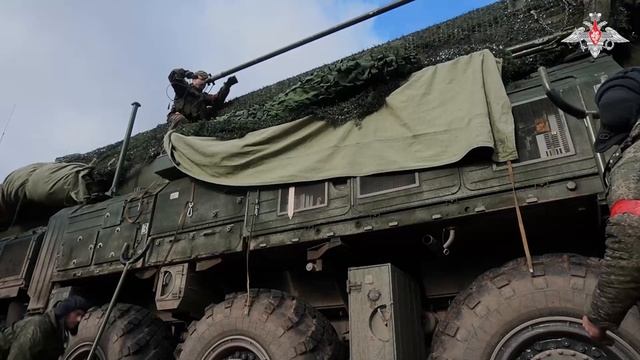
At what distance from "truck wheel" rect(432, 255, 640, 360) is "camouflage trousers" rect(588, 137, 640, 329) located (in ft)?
3.56

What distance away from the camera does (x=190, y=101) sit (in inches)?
305

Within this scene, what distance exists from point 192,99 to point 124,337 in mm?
3768

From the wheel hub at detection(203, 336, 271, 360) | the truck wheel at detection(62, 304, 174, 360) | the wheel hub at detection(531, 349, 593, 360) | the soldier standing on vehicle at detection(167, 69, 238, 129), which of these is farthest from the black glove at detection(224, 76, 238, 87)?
the wheel hub at detection(531, 349, 593, 360)

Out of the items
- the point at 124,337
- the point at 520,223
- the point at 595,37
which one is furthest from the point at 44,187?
the point at 595,37

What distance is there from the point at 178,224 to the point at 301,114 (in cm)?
183

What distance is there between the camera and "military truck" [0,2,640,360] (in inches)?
134

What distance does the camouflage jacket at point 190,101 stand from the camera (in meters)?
7.62

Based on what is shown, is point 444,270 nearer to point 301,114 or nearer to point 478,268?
point 478,268

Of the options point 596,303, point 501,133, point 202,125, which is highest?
point 202,125

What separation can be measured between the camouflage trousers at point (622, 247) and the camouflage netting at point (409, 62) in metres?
2.38

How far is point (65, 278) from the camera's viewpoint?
6.31 meters

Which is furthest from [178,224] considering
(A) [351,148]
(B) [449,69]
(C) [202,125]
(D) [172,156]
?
(B) [449,69]

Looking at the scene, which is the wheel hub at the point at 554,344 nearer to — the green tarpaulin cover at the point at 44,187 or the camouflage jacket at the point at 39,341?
the camouflage jacket at the point at 39,341

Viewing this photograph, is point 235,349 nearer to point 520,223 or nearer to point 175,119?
point 520,223
